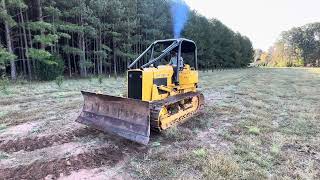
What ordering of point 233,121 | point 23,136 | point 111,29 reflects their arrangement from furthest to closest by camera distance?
point 111,29 → point 233,121 → point 23,136

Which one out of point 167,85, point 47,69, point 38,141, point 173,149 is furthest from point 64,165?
point 47,69

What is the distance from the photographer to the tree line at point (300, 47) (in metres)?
85.1

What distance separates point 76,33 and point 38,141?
783 inches

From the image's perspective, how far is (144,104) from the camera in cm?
556

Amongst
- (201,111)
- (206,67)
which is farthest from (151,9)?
(201,111)

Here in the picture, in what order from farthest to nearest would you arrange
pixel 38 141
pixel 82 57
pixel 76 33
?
pixel 76 33 → pixel 82 57 → pixel 38 141

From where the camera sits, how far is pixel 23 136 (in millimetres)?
6012

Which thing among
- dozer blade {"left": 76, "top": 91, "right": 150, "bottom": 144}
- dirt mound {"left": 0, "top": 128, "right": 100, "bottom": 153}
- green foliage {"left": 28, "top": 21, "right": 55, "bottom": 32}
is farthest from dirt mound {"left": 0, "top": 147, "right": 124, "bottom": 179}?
green foliage {"left": 28, "top": 21, "right": 55, "bottom": 32}

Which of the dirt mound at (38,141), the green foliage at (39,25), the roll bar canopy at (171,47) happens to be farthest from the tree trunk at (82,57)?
the dirt mound at (38,141)

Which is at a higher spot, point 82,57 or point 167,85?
point 82,57

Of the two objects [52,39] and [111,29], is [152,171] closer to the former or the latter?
[52,39]

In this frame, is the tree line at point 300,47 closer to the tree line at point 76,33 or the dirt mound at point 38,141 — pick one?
the tree line at point 76,33

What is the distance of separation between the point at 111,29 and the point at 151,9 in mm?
6056

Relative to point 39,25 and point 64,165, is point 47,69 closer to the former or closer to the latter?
point 39,25
